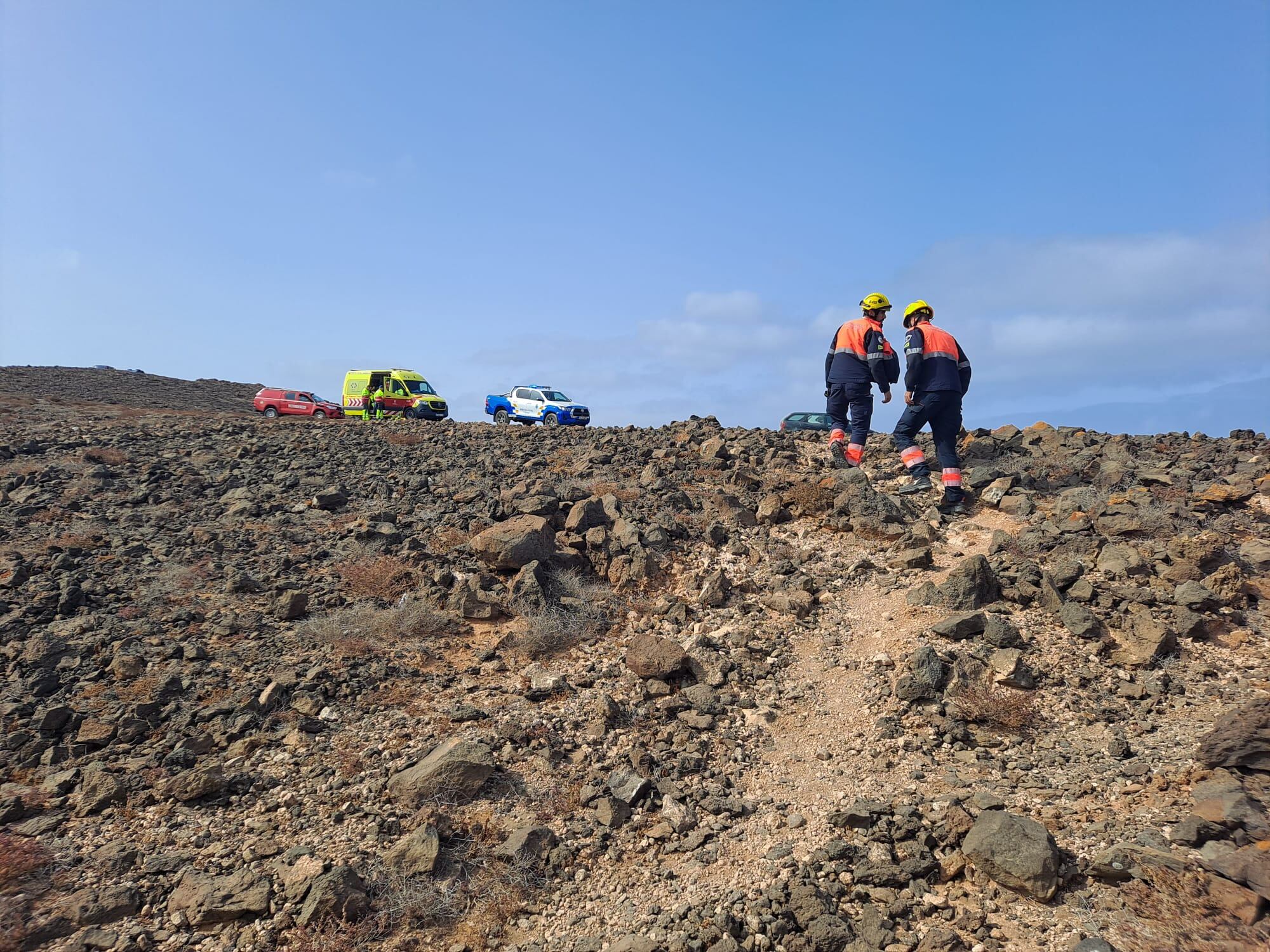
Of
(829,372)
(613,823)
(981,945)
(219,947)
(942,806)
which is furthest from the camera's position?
(829,372)

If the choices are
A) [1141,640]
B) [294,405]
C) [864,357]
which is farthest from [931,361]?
[294,405]

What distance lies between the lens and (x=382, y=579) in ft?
26.1

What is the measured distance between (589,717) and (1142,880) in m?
3.76

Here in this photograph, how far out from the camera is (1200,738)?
A: 16.1 ft

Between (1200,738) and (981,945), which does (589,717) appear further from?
(1200,738)

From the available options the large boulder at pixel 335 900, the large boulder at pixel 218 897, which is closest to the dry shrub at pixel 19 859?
the large boulder at pixel 218 897

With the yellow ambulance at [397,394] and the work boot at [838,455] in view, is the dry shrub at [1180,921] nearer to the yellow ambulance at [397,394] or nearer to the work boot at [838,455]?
the work boot at [838,455]

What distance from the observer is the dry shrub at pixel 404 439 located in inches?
565

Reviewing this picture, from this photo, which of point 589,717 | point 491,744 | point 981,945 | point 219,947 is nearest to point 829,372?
point 589,717

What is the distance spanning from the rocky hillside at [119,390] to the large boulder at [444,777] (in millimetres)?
25040

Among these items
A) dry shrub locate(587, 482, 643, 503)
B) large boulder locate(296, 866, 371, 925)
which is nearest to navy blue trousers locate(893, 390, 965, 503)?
dry shrub locate(587, 482, 643, 503)

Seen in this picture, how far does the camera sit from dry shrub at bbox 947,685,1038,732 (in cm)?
555

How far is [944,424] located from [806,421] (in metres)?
15.9

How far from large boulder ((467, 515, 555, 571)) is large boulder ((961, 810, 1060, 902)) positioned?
5008mm
